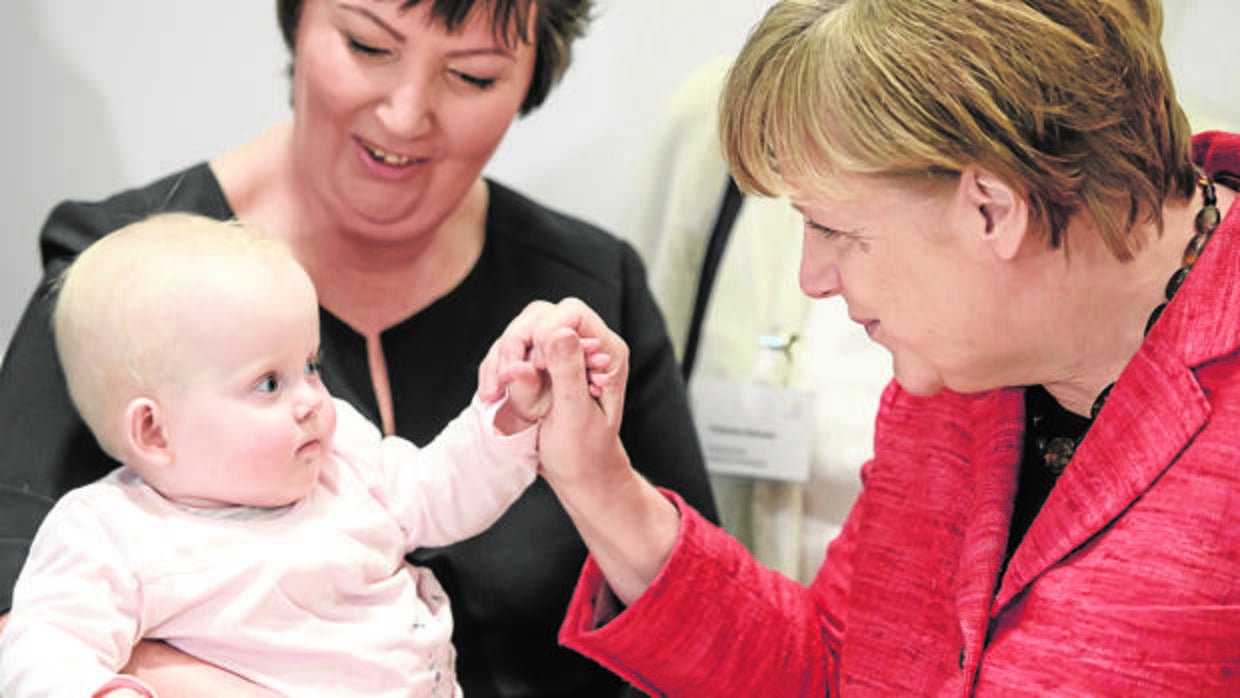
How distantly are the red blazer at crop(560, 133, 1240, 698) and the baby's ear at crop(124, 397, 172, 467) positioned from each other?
19.6 inches

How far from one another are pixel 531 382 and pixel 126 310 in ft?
1.29

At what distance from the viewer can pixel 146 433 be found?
128cm

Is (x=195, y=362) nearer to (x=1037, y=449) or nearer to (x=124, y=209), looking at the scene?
(x=124, y=209)

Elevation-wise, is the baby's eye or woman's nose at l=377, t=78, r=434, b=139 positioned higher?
woman's nose at l=377, t=78, r=434, b=139

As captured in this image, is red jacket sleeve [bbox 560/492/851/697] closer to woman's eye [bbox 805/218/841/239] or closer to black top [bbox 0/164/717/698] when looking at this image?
black top [bbox 0/164/717/698]

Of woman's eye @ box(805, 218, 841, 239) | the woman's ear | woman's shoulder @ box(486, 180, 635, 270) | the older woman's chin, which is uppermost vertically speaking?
the woman's ear

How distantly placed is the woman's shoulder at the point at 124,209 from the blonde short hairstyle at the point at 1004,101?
833 mm

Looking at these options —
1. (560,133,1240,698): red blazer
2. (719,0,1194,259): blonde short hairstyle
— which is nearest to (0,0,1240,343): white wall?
(560,133,1240,698): red blazer

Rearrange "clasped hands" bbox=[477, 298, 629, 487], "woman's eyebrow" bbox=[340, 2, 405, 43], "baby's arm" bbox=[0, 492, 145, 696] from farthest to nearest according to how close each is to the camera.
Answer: "woman's eyebrow" bbox=[340, 2, 405, 43] → "clasped hands" bbox=[477, 298, 629, 487] → "baby's arm" bbox=[0, 492, 145, 696]

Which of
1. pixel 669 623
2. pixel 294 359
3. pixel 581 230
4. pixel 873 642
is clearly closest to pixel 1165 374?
pixel 873 642

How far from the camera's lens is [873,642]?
1.51 meters

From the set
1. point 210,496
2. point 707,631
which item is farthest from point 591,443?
point 210,496

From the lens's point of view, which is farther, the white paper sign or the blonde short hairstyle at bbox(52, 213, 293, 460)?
the white paper sign

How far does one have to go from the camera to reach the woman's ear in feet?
3.92
